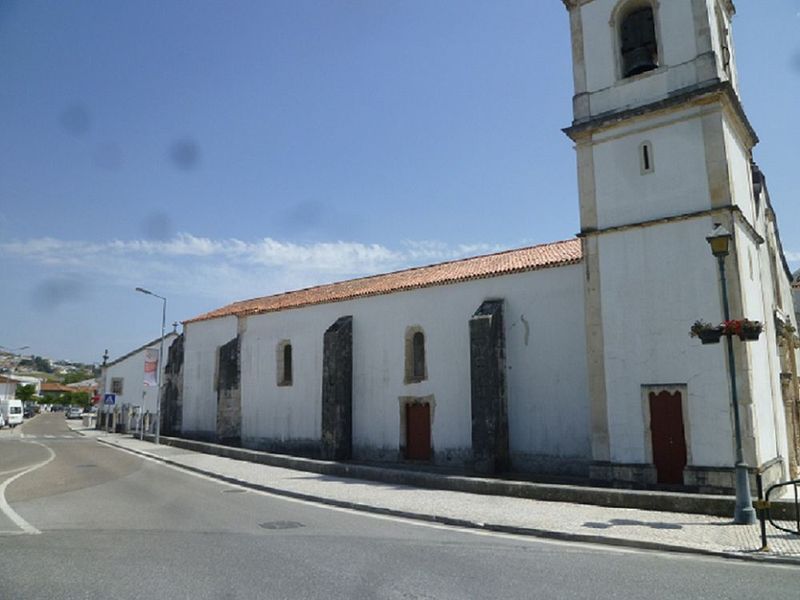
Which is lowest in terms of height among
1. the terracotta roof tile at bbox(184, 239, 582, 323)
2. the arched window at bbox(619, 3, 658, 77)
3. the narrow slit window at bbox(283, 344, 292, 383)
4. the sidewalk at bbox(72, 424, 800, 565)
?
the sidewalk at bbox(72, 424, 800, 565)

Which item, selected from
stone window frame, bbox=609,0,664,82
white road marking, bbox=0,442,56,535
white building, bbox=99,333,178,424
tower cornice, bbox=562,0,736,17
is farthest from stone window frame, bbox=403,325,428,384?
white building, bbox=99,333,178,424

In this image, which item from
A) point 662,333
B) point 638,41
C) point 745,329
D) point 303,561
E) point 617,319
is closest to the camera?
point 303,561

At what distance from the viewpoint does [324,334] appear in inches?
974

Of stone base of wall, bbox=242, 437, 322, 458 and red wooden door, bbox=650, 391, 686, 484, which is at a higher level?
red wooden door, bbox=650, 391, 686, 484

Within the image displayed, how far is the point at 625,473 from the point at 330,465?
338 inches

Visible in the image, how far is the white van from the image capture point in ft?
179

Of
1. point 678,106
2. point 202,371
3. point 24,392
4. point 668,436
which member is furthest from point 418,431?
point 24,392

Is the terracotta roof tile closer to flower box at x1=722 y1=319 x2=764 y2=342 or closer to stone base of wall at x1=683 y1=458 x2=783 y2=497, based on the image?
stone base of wall at x1=683 y1=458 x2=783 y2=497

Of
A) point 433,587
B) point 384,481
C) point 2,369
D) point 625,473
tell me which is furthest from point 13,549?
point 2,369

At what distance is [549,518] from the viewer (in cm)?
1100

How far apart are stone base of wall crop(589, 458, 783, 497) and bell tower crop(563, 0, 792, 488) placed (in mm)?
33

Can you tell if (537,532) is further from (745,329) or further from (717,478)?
(717,478)

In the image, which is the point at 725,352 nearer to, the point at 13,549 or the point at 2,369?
the point at 13,549

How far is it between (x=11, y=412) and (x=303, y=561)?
2391 inches
